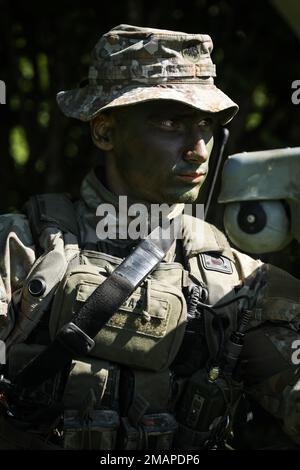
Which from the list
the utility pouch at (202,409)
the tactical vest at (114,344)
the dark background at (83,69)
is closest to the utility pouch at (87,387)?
the tactical vest at (114,344)

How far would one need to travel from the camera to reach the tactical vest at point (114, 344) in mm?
3432

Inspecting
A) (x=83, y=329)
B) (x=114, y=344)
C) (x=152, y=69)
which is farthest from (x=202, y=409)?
(x=152, y=69)

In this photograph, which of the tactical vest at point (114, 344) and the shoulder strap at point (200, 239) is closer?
the tactical vest at point (114, 344)

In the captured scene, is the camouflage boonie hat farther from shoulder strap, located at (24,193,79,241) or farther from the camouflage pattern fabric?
the camouflage pattern fabric

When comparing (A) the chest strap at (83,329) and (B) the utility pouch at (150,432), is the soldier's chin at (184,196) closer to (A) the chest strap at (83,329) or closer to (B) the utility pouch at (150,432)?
(A) the chest strap at (83,329)

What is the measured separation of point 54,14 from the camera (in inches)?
275

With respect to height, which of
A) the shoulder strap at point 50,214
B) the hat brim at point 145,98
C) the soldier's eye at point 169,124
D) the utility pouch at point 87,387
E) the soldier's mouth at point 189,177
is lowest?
the utility pouch at point 87,387

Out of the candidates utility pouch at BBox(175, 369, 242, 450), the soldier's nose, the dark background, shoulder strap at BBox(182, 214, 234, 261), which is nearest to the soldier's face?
the soldier's nose

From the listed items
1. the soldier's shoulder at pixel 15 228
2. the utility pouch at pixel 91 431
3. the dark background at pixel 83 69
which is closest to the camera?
the utility pouch at pixel 91 431

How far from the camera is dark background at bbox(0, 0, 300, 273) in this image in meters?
6.76

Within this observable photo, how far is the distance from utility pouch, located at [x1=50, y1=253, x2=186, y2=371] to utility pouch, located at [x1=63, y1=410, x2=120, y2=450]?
21 cm

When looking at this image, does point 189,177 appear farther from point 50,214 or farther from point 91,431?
point 91,431

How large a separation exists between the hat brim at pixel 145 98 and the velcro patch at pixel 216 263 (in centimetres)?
53

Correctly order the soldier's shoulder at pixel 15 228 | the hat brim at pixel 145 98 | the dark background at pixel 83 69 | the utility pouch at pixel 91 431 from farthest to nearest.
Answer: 1. the dark background at pixel 83 69
2. the soldier's shoulder at pixel 15 228
3. the hat brim at pixel 145 98
4. the utility pouch at pixel 91 431
